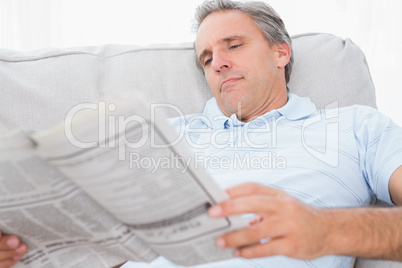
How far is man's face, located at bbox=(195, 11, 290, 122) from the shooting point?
4.17 feet

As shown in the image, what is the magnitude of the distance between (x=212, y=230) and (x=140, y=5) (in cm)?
158

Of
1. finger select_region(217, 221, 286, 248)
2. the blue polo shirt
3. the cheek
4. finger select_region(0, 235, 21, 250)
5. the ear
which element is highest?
the ear

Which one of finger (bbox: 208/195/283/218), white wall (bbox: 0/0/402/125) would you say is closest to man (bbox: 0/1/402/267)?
finger (bbox: 208/195/283/218)

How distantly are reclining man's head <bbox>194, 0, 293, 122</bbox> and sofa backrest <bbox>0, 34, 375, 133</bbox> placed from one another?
0.19ft

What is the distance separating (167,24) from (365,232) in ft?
5.00

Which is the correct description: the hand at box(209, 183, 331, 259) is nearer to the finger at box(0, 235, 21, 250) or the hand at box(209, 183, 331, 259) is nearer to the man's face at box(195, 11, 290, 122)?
the finger at box(0, 235, 21, 250)

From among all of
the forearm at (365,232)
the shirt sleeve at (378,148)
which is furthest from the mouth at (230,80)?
the forearm at (365,232)

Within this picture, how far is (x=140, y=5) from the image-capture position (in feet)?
6.32

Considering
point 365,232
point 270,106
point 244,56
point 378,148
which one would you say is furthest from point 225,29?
point 365,232

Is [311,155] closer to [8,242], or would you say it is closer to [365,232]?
[365,232]

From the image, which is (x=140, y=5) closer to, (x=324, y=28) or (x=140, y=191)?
(x=324, y=28)

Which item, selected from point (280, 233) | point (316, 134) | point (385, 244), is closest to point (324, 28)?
point (316, 134)

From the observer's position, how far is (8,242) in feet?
2.17

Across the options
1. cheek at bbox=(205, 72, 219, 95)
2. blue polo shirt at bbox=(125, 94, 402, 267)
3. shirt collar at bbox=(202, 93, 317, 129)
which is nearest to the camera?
blue polo shirt at bbox=(125, 94, 402, 267)
